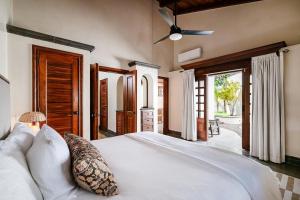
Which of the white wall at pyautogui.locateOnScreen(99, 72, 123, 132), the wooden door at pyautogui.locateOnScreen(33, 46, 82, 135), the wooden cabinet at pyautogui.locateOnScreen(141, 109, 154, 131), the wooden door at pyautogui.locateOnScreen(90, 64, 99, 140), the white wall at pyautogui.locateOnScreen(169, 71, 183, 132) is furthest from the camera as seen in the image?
the white wall at pyautogui.locateOnScreen(99, 72, 123, 132)

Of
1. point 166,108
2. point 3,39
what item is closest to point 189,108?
point 166,108

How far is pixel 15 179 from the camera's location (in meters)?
0.69

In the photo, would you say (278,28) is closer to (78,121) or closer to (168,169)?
(168,169)

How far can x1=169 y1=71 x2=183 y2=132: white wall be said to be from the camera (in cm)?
523

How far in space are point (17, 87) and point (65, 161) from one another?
2402 mm

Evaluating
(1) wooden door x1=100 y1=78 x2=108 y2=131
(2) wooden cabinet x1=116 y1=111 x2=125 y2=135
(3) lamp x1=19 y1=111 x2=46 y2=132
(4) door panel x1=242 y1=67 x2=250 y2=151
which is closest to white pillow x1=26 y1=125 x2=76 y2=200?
(3) lamp x1=19 y1=111 x2=46 y2=132

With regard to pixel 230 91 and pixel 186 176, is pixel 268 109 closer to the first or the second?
pixel 186 176

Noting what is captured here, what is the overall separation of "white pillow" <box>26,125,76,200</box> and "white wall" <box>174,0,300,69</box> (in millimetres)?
4202

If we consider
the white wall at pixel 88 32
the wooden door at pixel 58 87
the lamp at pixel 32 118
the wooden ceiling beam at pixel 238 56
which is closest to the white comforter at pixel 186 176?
the lamp at pixel 32 118

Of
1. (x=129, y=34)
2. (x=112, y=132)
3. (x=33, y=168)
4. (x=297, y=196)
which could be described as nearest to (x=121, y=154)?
(x=33, y=168)

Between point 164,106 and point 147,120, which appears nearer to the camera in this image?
point 147,120

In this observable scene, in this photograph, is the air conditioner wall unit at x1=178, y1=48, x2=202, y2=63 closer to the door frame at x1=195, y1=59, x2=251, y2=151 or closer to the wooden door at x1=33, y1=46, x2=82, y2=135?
the door frame at x1=195, y1=59, x2=251, y2=151

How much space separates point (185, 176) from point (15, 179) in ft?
3.08

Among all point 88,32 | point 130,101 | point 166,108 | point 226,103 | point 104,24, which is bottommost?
point 166,108
